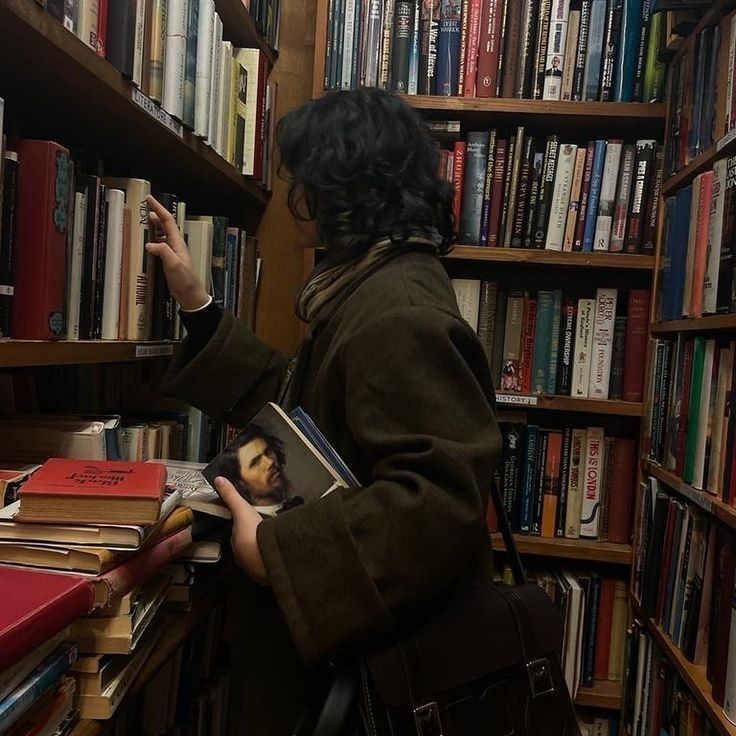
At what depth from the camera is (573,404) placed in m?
1.66

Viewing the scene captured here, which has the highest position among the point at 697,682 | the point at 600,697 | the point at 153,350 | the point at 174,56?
the point at 174,56

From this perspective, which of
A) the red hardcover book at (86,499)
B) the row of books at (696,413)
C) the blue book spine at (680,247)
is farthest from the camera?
the blue book spine at (680,247)

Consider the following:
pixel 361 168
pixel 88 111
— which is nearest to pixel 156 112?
pixel 88 111

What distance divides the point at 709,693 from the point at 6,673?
40.8 inches

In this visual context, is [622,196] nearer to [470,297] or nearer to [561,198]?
[561,198]

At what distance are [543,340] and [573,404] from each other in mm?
170

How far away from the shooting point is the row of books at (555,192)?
1.66 metres

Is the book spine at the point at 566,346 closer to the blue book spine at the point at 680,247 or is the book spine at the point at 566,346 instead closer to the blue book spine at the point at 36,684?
the blue book spine at the point at 680,247

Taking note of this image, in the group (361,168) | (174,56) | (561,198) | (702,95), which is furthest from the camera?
(561,198)

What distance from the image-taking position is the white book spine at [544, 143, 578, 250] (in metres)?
1.67

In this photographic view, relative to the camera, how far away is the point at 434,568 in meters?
0.78

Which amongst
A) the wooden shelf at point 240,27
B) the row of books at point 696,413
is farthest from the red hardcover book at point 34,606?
the wooden shelf at point 240,27

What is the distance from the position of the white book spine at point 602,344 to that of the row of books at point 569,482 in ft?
0.34

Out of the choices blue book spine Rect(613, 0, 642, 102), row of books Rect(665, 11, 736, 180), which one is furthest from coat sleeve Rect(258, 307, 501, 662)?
blue book spine Rect(613, 0, 642, 102)
